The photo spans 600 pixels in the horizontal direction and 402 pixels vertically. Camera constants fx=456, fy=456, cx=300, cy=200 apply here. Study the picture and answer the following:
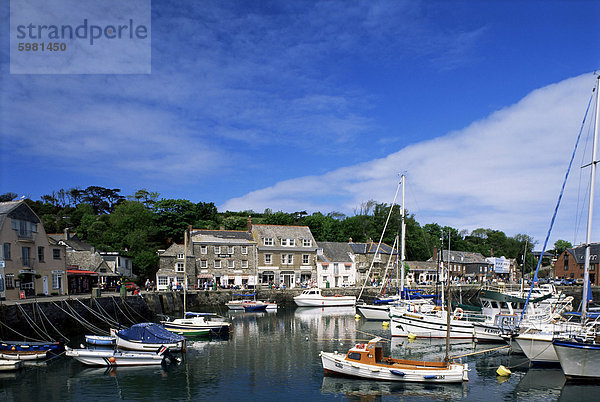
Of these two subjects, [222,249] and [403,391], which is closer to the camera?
[403,391]

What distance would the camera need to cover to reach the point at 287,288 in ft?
247

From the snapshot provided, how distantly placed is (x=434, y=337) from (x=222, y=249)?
4320 centimetres

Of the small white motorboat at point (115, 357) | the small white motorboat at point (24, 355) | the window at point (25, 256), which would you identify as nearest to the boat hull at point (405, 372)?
the small white motorboat at point (115, 357)

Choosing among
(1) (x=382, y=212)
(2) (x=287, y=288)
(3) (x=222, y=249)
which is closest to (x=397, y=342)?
(2) (x=287, y=288)

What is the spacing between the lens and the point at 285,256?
81.4 metres

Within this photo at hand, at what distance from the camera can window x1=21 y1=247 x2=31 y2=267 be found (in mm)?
45156

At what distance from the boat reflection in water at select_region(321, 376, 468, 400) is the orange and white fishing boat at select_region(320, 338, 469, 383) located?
1.07 ft

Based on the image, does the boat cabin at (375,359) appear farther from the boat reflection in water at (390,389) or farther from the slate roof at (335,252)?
the slate roof at (335,252)

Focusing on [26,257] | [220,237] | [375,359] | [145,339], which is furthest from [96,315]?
[220,237]

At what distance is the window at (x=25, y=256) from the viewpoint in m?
45.2

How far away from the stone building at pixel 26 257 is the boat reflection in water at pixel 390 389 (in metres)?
31.4

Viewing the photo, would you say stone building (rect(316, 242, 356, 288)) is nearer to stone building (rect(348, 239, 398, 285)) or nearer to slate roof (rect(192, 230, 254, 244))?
stone building (rect(348, 239, 398, 285))

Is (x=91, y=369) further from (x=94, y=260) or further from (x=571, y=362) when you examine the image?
(x=94, y=260)

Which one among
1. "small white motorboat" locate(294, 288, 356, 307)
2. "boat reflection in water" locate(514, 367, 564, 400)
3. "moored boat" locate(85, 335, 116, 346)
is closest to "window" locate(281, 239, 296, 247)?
"small white motorboat" locate(294, 288, 356, 307)
